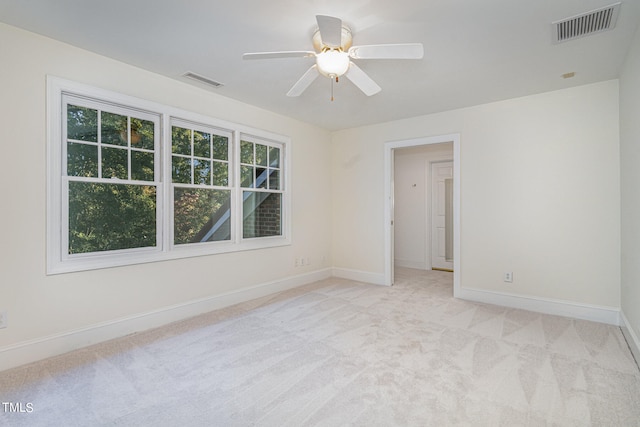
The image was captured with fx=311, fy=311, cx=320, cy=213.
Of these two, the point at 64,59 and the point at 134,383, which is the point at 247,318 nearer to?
the point at 134,383

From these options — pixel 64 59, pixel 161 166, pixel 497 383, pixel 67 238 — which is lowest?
pixel 497 383

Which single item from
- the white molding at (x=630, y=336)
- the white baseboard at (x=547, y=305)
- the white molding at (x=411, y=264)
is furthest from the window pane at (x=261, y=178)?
the white molding at (x=630, y=336)

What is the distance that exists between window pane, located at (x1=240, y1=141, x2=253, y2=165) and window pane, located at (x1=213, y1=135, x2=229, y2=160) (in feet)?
0.71

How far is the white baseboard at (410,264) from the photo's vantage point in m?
6.29

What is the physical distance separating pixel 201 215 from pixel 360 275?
2730 mm

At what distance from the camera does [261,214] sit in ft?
14.3

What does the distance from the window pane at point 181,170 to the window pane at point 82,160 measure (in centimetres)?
69

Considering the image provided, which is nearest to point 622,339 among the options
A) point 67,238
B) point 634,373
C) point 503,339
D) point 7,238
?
point 634,373

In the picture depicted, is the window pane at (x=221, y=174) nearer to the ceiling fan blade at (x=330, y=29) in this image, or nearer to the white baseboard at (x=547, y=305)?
the ceiling fan blade at (x=330, y=29)

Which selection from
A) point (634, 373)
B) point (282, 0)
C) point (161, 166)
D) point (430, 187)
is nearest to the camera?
point (282, 0)

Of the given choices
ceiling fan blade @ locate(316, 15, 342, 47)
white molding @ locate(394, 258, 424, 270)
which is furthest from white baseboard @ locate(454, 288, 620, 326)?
ceiling fan blade @ locate(316, 15, 342, 47)

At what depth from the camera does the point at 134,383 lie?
2123 mm

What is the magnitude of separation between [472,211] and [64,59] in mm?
4572

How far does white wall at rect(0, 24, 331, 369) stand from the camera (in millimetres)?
2314
